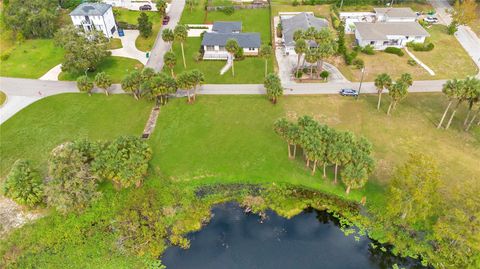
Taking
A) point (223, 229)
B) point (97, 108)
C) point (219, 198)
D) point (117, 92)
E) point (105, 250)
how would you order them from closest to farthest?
point (105, 250) < point (223, 229) < point (219, 198) < point (97, 108) < point (117, 92)

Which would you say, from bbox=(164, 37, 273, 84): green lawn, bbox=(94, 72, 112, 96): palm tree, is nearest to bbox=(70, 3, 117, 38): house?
bbox=(164, 37, 273, 84): green lawn

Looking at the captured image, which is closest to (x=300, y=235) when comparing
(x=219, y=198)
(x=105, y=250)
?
(x=219, y=198)

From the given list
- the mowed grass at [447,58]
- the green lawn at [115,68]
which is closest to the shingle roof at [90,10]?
the green lawn at [115,68]

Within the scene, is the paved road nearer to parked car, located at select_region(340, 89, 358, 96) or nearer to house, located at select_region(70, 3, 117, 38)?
house, located at select_region(70, 3, 117, 38)

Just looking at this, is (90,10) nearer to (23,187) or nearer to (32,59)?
(32,59)

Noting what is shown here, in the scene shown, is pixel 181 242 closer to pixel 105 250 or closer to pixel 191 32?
pixel 105 250
